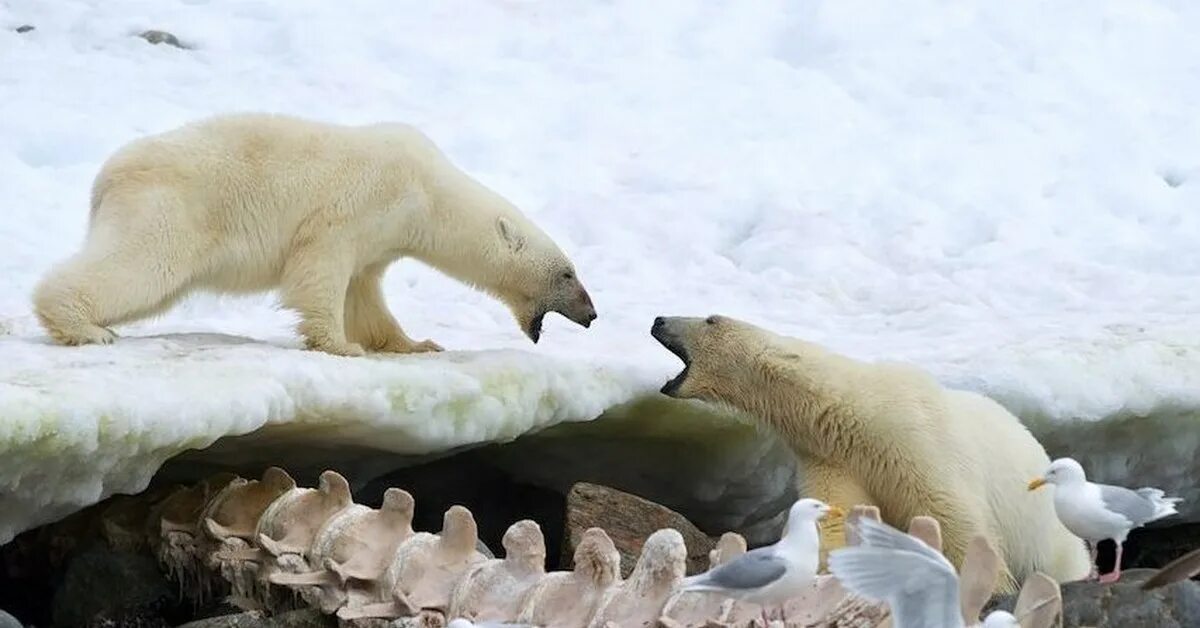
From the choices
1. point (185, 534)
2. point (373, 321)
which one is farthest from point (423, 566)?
point (373, 321)

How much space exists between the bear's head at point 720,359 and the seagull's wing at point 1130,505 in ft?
5.59

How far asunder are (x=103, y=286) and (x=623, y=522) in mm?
2085

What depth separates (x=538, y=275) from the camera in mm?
7996

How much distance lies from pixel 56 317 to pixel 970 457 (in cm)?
328

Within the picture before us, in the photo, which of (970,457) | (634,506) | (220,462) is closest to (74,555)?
(220,462)

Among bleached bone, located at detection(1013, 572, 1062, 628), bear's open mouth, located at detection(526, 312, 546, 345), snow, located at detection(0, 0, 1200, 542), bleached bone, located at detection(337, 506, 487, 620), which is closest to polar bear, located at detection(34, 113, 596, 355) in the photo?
bear's open mouth, located at detection(526, 312, 546, 345)

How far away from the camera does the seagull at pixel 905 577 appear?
3918 mm

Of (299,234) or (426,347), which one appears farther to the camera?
(426,347)


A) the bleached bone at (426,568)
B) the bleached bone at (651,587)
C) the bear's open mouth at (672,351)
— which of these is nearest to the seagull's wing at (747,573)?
the bleached bone at (651,587)

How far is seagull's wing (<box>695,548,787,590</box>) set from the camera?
4.71 metres

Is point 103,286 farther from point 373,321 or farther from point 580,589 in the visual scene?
point 580,589

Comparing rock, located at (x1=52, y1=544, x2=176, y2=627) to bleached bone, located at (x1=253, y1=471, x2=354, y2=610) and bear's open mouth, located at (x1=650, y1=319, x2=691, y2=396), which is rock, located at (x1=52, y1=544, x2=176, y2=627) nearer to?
bleached bone, located at (x1=253, y1=471, x2=354, y2=610)

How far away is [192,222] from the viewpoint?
733 cm

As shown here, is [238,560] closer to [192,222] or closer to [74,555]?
[74,555]
